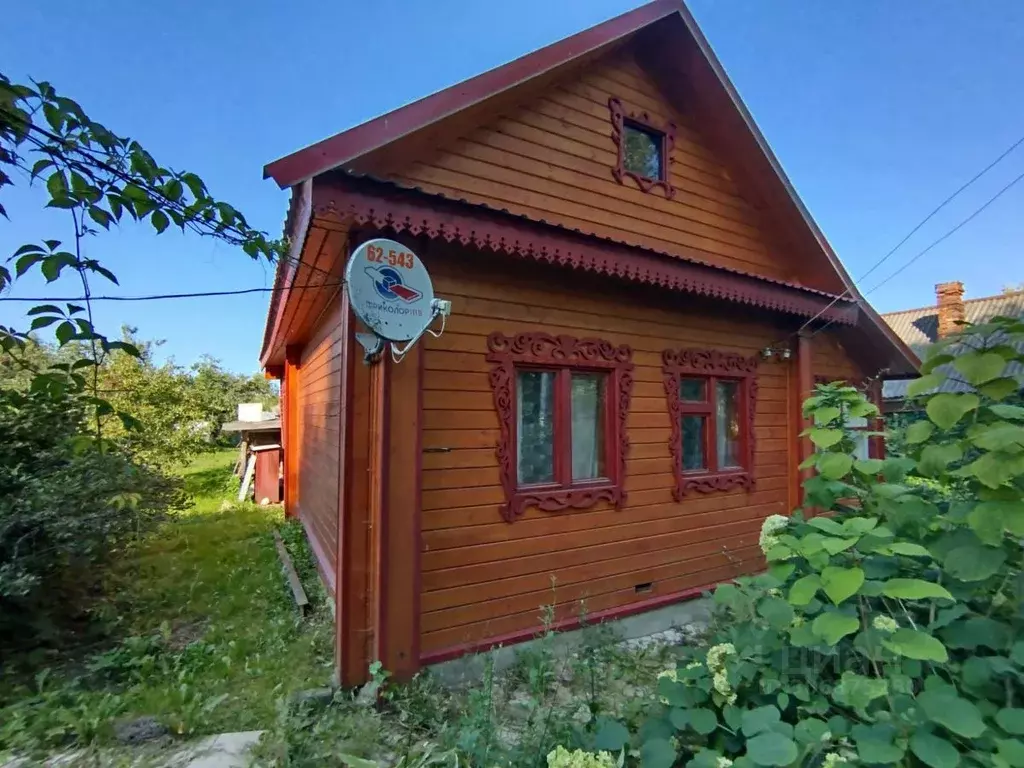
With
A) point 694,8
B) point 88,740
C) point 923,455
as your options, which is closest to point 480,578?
point 88,740

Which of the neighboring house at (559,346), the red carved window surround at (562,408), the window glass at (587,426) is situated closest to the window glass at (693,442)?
the neighboring house at (559,346)

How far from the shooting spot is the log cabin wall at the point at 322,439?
4.96 m

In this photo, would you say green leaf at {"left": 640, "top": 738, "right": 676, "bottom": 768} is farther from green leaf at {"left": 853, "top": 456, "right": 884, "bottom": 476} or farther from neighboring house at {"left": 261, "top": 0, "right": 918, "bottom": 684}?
neighboring house at {"left": 261, "top": 0, "right": 918, "bottom": 684}

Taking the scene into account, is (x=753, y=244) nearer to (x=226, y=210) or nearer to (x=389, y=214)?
(x=389, y=214)

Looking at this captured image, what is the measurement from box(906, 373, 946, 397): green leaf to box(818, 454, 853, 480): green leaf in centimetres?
47

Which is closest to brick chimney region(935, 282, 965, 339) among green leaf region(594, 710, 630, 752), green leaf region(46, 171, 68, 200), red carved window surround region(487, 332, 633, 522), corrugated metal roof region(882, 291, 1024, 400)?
corrugated metal roof region(882, 291, 1024, 400)

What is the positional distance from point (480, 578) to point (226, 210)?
10.5 feet

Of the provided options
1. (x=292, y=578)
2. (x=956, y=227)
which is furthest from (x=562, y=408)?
(x=956, y=227)

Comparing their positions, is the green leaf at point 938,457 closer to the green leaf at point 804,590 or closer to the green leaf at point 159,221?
the green leaf at point 804,590

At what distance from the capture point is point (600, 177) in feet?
17.3

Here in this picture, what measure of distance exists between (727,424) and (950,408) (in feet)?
13.7

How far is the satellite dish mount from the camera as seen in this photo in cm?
316

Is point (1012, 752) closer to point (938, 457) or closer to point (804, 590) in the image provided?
point (804, 590)

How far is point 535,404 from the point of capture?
4.57 meters
